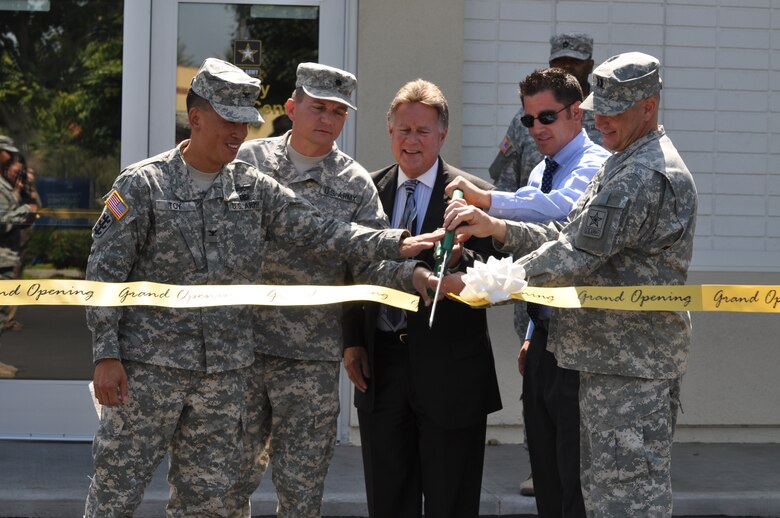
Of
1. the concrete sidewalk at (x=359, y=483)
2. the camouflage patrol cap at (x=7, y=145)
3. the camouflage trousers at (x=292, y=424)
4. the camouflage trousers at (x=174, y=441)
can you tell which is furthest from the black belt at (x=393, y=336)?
the camouflage patrol cap at (x=7, y=145)

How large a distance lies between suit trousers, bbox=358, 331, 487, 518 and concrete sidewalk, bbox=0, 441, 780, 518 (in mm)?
1604

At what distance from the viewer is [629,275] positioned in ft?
14.1

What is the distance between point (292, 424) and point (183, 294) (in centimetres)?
82

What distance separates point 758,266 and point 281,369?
4.50 metres

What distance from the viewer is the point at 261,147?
16.5 feet

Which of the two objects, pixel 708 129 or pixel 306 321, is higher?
pixel 708 129

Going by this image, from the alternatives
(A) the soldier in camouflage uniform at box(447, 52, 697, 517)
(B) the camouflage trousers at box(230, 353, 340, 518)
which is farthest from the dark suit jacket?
(A) the soldier in camouflage uniform at box(447, 52, 697, 517)

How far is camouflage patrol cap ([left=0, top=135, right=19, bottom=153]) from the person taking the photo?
7664 millimetres

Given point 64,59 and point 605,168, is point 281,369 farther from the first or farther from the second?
point 64,59

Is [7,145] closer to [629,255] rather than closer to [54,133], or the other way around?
[54,133]

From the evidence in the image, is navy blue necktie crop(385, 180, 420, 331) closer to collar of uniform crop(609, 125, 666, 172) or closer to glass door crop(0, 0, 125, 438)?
collar of uniform crop(609, 125, 666, 172)

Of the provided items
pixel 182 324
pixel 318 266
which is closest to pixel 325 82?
pixel 318 266

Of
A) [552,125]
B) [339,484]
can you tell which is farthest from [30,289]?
[339,484]

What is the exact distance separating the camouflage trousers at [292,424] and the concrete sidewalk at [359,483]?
66.3 inches
